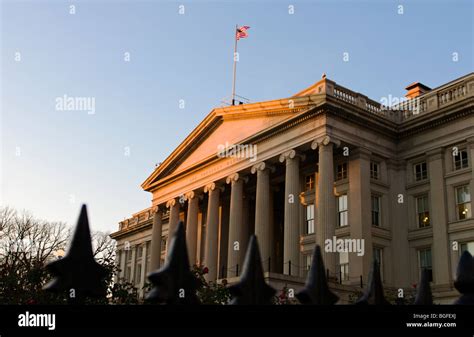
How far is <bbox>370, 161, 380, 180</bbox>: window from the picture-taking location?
39.5 meters

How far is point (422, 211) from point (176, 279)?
36.8 meters

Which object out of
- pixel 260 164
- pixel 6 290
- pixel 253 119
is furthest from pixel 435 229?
pixel 6 290

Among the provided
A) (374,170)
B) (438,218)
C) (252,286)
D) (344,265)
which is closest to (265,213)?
(344,265)

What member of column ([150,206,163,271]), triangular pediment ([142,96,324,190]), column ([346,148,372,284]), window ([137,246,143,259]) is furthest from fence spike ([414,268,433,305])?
window ([137,246,143,259])

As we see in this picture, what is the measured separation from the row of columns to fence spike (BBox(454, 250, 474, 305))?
98.8 ft

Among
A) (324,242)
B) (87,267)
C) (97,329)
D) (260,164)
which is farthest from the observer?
(260,164)

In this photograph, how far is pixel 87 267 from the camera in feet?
13.6

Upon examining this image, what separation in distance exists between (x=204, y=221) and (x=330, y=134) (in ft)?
61.2

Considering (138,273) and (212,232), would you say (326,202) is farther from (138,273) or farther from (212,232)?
(138,273)

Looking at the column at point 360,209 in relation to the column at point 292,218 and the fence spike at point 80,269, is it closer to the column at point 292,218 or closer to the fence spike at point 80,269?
the column at point 292,218

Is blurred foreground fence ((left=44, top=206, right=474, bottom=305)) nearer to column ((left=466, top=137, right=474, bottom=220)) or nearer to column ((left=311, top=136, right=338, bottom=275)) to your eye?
column ((left=311, top=136, right=338, bottom=275))

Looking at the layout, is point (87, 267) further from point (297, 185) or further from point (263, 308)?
point (297, 185)

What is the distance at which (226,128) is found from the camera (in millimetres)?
46031

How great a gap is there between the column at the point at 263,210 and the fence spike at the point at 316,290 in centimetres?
3404
